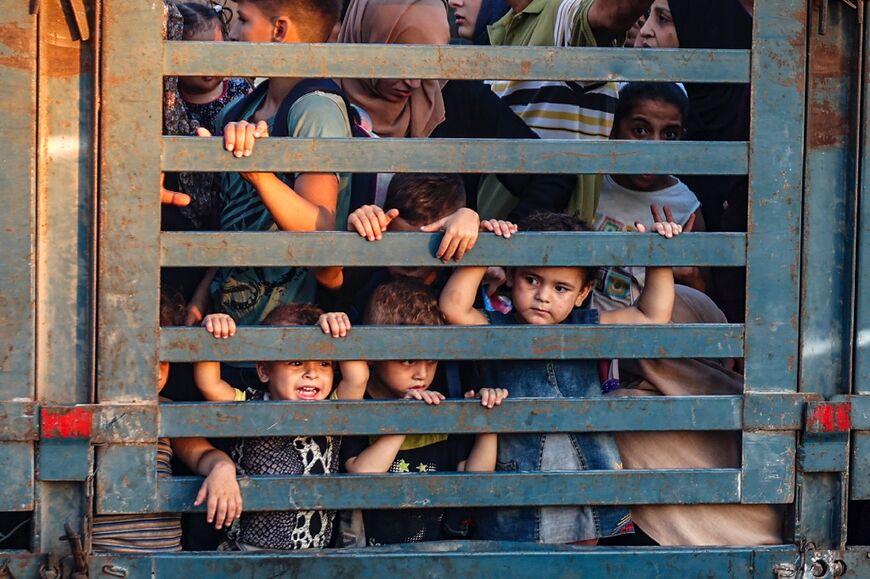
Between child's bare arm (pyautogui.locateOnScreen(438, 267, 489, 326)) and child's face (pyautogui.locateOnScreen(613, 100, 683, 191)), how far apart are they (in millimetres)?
995

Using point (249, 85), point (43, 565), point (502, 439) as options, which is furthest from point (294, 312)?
point (249, 85)

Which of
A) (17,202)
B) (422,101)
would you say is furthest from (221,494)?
(422,101)

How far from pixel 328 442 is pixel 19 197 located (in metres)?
0.93

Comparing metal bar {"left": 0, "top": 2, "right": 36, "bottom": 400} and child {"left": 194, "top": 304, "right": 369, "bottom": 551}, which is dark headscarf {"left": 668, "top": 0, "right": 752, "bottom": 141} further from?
metal bar {"left": 0, "top": 2, "right": 36, "bottom": 400}

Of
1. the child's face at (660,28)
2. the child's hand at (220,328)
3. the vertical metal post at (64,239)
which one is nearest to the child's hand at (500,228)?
the child's hand at (220,328)

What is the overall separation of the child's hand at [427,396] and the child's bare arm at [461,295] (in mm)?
199

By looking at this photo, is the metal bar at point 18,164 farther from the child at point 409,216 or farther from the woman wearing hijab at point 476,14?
the woman wearing hijab at point 476,14

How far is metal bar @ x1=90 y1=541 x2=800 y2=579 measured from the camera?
2.51 meters

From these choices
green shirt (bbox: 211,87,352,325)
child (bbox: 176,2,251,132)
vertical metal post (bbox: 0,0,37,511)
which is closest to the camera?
vertical metal post (bbox: 0,0,37,511)

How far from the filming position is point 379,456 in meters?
2.79

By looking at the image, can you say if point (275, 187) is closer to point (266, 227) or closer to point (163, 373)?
point (266, 227)

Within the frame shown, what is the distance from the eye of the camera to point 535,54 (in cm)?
259

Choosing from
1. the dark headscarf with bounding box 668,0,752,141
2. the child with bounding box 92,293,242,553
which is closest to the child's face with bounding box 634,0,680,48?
the dark headscarf with bounding box 668,0,752,141

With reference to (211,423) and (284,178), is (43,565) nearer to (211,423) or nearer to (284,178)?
(211,423)
